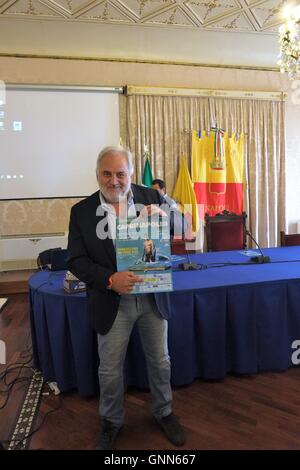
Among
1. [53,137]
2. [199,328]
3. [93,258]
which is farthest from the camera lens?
[53,137]

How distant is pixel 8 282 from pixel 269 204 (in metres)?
3.99

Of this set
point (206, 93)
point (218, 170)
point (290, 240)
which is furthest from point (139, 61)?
point (290, 240)

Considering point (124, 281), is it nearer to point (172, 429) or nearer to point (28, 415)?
point (172, 429)

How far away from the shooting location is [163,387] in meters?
1.64

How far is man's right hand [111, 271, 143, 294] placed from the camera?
4.47 ft

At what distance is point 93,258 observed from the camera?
1.50 meters

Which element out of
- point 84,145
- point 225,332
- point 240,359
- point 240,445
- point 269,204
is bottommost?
point 240,445

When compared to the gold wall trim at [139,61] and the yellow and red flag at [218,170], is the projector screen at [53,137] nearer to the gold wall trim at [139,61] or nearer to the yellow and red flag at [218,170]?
the gold wall trim at [139,61]

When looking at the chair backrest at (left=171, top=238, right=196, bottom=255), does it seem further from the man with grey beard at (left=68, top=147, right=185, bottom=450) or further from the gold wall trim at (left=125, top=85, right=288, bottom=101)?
the gold wall trim at (left=125, top=85, right=288, bottom=101)

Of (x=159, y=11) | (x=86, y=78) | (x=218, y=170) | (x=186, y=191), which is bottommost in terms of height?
(x=186, y=191)

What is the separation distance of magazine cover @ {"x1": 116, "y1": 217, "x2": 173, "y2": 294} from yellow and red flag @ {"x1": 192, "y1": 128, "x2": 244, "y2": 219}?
3.50m

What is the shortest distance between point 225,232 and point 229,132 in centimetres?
232

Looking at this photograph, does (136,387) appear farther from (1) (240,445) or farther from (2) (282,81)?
(2) (282,81)

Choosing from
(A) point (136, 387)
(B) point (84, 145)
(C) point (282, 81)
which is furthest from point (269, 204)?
(A) point (136, 387)
